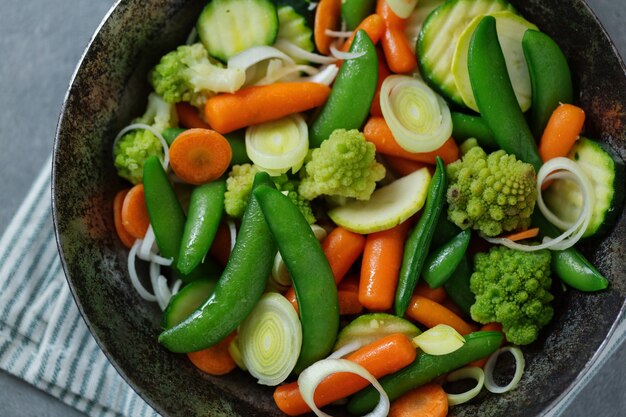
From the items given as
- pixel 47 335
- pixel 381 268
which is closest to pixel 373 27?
pixel 381 268

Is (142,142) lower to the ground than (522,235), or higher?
higher

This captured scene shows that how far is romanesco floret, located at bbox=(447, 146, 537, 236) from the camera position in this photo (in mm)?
2158

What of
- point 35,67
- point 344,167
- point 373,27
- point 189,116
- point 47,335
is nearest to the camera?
point 344,167

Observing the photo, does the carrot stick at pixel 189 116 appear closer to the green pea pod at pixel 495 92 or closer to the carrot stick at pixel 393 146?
the carrot stick at pixel 393 146

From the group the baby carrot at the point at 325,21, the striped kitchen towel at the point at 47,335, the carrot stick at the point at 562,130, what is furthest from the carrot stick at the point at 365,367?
the baby carrot at the point at 325,21

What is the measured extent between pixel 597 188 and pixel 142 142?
1497 mm

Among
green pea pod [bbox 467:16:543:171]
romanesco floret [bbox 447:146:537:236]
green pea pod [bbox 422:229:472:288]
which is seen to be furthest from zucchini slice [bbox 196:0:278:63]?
green pea pod [bbox 422:229:472:288]

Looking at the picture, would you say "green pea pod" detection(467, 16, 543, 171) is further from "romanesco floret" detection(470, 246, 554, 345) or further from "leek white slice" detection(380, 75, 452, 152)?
"romanesco floret" detection(470, 246, 554, 345)

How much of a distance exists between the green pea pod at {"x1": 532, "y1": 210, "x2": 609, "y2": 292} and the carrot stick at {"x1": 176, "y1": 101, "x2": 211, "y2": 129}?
3.91ft

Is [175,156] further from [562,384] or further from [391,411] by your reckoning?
[562,384]

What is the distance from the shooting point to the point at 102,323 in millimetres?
2238

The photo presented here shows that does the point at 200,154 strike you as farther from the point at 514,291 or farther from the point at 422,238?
the point at 514,291

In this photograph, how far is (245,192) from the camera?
229 centimetres

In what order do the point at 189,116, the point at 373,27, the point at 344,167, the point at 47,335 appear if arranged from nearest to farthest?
the point at 344,167
the point at 373,27
the point at 189,116
the point at 47,335
